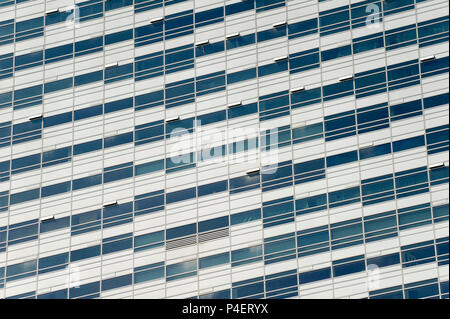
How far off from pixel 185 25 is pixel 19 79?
16.5m

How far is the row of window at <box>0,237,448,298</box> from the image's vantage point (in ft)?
305

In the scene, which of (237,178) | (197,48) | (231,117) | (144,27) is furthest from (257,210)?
(144,27)

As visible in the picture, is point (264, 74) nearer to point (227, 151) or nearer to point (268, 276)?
point (227, 151)

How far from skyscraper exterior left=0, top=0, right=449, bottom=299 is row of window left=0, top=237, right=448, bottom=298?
0.13 m

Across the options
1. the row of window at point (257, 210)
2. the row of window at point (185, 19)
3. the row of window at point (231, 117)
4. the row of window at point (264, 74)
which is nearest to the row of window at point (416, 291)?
the row of window at point (257, 210)

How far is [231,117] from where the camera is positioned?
340ft

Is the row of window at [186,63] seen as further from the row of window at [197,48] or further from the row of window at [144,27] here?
the row of window at [144,27]

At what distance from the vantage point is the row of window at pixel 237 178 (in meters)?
98.5

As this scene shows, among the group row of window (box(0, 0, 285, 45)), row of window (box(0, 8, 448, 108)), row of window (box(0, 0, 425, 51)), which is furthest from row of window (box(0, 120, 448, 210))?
row of window (box(0, 0, 285, 45))

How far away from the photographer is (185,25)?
109125mm
